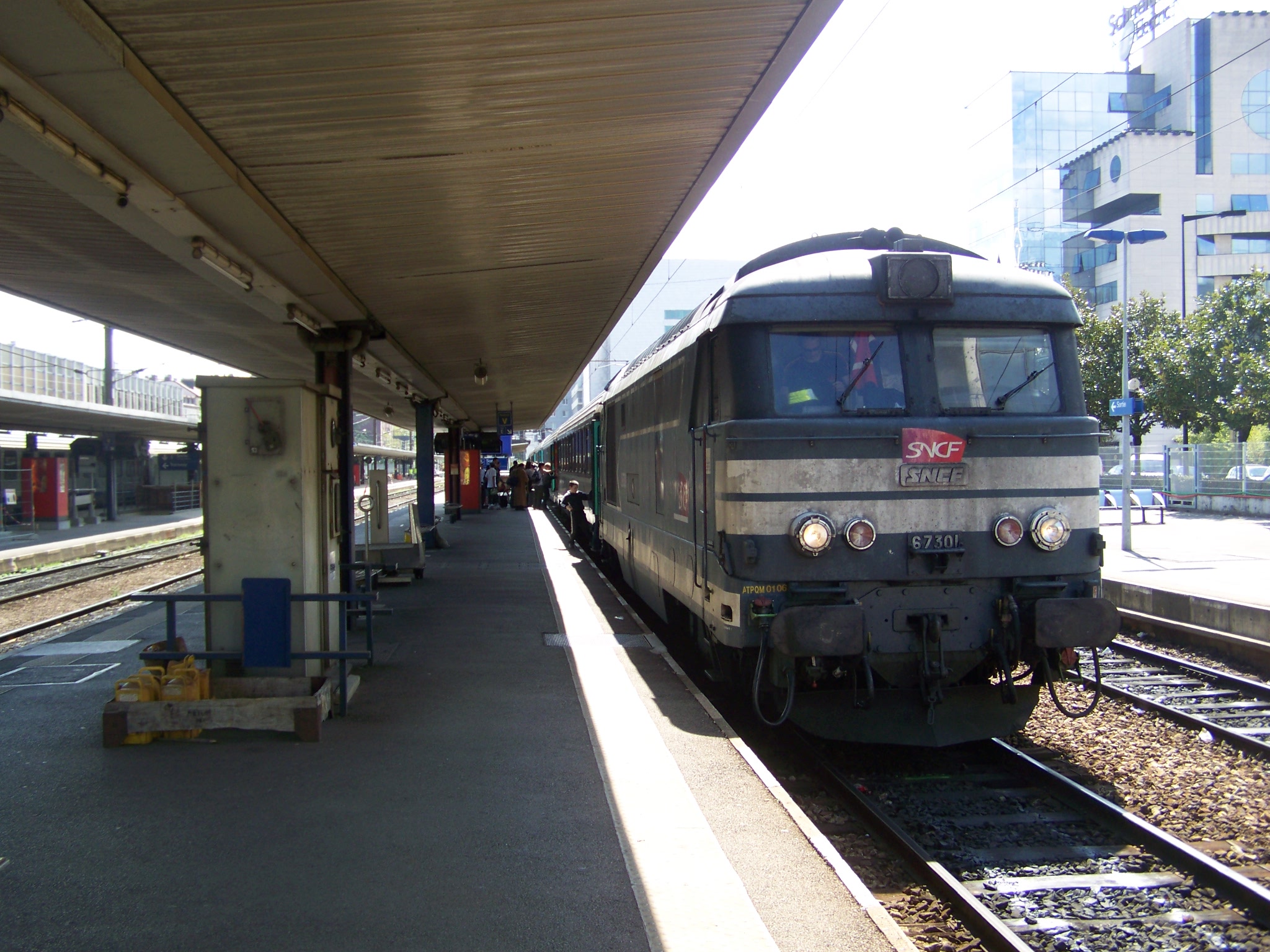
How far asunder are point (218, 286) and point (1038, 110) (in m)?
67.4

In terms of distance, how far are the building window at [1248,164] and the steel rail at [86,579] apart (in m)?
59.6

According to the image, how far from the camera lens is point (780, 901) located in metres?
3.91

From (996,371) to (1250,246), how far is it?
58883 millimetres

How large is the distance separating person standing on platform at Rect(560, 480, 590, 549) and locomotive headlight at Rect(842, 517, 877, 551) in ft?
38.6

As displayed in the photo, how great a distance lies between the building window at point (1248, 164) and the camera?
181ft

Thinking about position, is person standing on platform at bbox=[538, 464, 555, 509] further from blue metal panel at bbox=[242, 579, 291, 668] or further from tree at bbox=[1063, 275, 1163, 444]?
blue metal panel at bbox=[242, 579, 291, 668]

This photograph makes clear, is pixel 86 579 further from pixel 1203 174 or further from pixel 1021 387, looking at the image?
pixel 1203 174

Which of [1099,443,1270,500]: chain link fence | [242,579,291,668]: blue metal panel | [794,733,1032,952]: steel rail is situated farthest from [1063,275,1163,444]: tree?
[242,579,291,668]: blue metal panel

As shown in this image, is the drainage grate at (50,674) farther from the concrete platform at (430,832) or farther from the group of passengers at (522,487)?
the group of passengers at (522,487)

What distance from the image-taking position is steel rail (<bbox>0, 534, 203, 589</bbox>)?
17.0 m

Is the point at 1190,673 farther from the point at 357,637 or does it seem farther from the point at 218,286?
the point at 218,286

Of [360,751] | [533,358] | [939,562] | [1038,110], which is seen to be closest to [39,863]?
[360,751]

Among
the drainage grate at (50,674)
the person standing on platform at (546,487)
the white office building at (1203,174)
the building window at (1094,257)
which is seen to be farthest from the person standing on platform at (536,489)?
the building window at (1094,257)

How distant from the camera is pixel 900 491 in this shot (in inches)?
233
